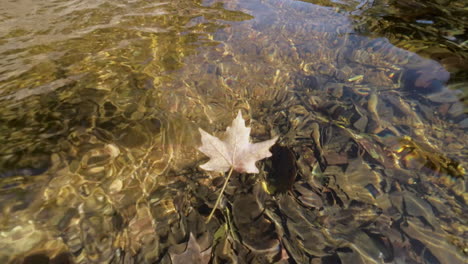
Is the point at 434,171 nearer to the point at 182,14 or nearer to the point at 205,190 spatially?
the point at 205,190

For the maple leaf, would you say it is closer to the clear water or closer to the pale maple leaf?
the clear water

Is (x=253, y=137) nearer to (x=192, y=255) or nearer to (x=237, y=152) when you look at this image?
(x=237, y=152)

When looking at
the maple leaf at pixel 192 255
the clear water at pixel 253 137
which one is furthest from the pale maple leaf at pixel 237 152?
the maple leaf at pixel 192 255

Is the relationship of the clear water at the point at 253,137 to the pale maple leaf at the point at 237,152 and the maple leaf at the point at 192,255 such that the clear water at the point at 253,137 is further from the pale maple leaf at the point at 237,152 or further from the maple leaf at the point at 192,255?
the pale maple leaf at the point at 237,152

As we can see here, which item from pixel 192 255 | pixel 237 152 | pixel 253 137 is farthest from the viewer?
pixel 253 137

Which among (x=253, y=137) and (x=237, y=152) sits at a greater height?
(x=237, y=152)

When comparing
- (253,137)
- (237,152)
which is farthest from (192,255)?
(253,137)

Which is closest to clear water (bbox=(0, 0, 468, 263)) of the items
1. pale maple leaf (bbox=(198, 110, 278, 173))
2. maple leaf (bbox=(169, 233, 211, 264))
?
maple leaf (bbox=(169, 233, 211, 264))

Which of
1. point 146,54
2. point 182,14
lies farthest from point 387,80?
point 182,14

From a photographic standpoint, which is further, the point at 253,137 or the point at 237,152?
the point at 253,137
